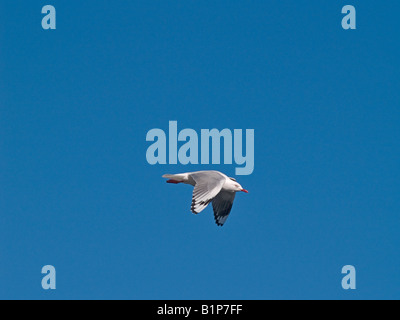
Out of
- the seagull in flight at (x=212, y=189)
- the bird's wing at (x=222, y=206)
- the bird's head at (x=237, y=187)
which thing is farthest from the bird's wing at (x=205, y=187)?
the bird's wing at (x=222, y=206)

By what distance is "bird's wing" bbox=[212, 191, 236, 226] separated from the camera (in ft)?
26.8

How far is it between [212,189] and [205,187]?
0.09 metres

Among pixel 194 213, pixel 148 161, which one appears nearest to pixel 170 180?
pixel 148 161

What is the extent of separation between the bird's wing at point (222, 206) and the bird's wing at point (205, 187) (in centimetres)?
57

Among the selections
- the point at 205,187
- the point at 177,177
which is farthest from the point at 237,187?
the point at 205,187

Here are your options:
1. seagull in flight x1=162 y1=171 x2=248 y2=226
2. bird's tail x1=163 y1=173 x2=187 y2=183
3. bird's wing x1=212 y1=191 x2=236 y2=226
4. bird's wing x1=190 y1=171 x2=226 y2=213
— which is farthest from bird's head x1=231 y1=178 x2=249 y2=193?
bird's tail x1=163 y1=173 x2=187 y2=183

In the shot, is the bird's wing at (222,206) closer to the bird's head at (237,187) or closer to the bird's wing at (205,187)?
the bird's head at (237,187)

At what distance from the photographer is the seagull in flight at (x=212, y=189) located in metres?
6.96

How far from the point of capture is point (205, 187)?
722 cm

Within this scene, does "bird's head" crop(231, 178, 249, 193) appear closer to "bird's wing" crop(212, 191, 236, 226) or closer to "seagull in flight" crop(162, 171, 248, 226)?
"seagull in flight" crop(162, 171, 248, 226)

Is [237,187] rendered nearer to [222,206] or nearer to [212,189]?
[222,206]

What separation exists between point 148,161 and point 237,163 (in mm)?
1081

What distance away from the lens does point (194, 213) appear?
6.69 metres
